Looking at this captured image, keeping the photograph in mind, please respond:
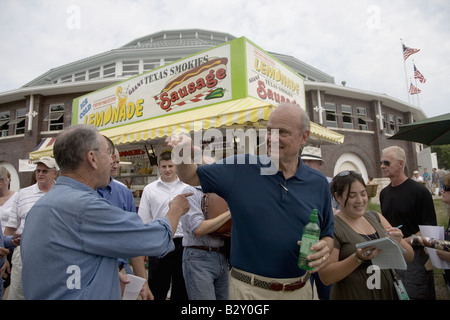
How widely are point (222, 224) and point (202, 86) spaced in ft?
16.6

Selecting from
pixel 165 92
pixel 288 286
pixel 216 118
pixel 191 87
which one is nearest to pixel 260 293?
pixel 288 286

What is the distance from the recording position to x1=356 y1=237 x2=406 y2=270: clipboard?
68.2 inches

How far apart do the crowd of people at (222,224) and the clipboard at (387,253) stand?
6cm

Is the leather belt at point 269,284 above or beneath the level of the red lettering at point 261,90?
beneath

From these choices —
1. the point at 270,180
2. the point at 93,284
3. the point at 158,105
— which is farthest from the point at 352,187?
the point at 158,105

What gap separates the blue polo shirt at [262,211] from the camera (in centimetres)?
182

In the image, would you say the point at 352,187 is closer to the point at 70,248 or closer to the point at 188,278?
the point at 188,278

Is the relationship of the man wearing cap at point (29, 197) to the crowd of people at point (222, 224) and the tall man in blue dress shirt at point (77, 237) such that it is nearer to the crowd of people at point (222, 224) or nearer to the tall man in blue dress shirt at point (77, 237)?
the crowd of people at point (222, 224)

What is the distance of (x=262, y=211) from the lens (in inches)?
72.2

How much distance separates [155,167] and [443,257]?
23.6 feet

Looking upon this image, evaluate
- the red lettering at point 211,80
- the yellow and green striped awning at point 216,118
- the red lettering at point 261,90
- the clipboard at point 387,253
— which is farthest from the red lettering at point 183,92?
the clipboard at point 387,253

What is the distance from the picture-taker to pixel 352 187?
7.84 ft

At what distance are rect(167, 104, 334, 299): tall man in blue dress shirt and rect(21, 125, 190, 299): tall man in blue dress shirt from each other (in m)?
0.52

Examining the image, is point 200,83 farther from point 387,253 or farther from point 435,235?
point 387,253
